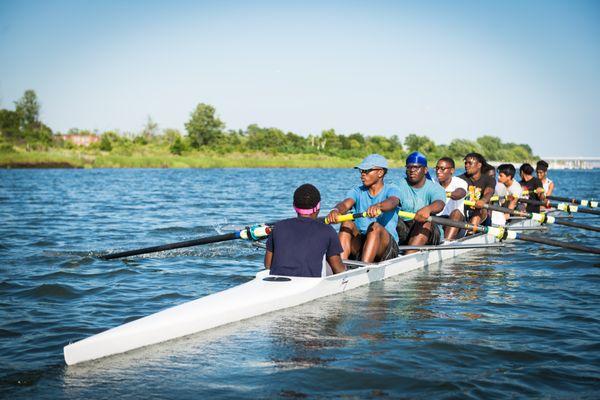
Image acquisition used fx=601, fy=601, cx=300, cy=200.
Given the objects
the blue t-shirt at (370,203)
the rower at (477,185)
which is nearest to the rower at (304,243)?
the blue t-shirt at (370,203)

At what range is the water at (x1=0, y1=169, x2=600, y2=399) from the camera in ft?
16.5

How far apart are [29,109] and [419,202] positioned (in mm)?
119222

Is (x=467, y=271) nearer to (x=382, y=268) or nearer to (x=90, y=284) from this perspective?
(x=382, y=268)

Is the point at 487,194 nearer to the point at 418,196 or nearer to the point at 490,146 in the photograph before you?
the point at 418,196


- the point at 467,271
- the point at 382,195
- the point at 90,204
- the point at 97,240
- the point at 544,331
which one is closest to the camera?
the point at 544,331

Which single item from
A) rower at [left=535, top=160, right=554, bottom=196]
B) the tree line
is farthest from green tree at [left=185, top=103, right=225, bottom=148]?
rower at [left=535, top=160, right=554, bottom=196]

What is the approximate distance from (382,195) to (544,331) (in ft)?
9.50

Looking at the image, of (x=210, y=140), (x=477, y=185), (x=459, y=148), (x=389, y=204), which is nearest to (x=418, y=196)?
(x=389, y=204)

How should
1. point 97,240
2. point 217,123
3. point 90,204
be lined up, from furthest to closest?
1. point 217,123
2. point 90,204
3. point 97,240

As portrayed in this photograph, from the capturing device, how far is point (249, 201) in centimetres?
2675

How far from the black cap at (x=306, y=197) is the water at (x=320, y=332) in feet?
4.41

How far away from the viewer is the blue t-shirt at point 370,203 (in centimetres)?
865

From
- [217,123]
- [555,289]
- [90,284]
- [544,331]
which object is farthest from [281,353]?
[217,123]

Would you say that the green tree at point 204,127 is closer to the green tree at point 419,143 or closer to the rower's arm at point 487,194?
the green tree at point 419,143
